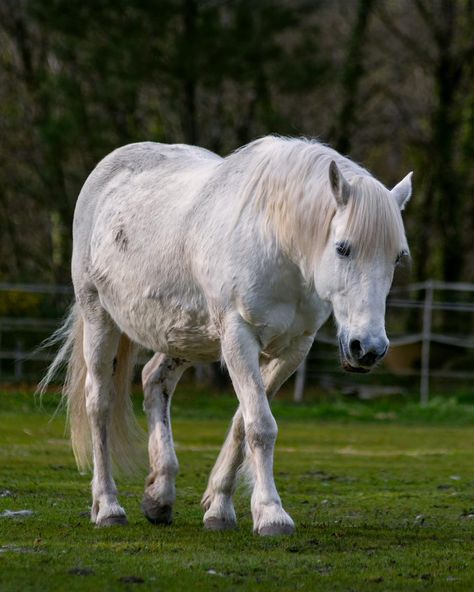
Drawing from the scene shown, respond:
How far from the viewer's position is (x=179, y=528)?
712 cm

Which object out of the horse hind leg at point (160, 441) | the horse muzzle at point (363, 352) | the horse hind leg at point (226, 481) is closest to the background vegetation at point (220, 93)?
the horse hind leg at point (160, 441)

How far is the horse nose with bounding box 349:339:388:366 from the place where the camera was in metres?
6.00

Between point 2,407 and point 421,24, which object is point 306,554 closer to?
point 2,407

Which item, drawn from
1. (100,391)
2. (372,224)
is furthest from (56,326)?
(372,224)

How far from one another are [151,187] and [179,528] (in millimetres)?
2101

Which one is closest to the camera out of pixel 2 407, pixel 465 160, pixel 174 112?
pixel 2 407

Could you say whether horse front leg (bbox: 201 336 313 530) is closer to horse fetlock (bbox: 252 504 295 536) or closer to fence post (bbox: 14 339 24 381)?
horse fetlock (bbox: 252 504 295 536)

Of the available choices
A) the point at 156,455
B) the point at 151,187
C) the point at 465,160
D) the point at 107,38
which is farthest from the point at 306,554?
the point at 465,160

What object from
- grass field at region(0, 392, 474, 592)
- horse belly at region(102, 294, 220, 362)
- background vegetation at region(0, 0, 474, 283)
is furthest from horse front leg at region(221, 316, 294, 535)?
background vegetation at region(0, 0, 474, 283)

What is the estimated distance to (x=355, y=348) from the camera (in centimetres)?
607

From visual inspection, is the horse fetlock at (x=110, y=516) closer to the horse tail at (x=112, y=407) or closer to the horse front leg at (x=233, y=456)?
the horse front leg at (x=233, y=456)

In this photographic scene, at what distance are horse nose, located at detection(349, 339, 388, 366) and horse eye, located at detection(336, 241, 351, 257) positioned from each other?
1.49 ft

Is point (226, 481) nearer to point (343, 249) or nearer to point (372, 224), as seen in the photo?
point (343, 249)

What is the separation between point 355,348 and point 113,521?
6.54ft
